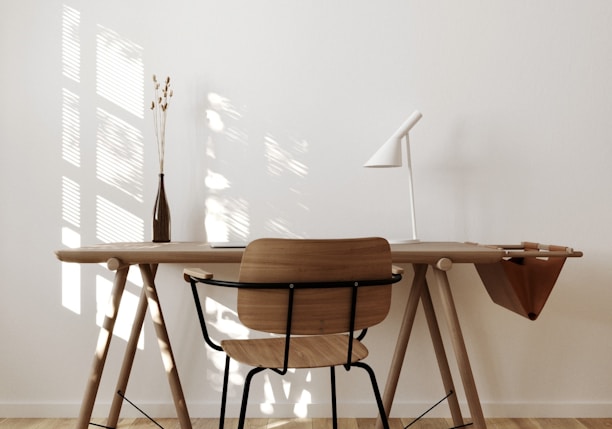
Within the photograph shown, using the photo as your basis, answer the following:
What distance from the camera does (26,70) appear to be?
2.62 m

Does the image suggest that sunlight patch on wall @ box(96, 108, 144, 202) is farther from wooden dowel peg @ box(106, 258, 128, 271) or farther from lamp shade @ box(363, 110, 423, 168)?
lamp shade @ box(363, 110, 423, 168)

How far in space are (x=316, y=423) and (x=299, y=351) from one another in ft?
2.59

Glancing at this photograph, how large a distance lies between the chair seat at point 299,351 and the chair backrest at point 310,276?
13 cm

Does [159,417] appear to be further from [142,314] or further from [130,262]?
[130,262]

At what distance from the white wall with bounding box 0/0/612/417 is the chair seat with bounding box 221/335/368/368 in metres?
0.65

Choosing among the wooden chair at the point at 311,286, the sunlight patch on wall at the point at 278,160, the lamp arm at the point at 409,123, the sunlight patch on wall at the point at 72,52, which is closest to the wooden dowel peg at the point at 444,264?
the wooden chair at the point at 311,286

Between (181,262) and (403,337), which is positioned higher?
(181,262)

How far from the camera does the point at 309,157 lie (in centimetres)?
262

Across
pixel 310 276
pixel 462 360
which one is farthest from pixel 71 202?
pixel 462 360

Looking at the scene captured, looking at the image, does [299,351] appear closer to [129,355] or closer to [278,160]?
[129,355]

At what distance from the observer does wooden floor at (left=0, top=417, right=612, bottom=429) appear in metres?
2.53

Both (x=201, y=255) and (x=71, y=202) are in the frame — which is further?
(x=71, y=202)

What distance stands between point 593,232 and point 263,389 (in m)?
1.50

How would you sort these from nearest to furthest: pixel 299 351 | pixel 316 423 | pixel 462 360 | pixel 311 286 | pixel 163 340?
pixel 311 286
pixel 299 351
pixel 462 360
pixel 163 340
pixel 316 423
